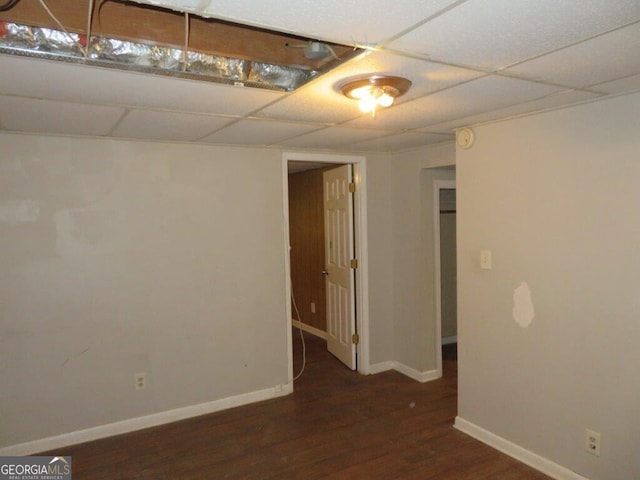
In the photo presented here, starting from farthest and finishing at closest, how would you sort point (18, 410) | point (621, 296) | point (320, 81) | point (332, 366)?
point (332, 366)
point (18, 410)
point (621, 296)
point (320, 81)

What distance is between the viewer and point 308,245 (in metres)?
Answer: 5.74

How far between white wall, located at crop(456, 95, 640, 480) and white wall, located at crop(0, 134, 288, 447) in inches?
66.7

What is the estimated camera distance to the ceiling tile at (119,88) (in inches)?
64.4

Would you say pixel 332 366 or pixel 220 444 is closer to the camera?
pixel 220 444

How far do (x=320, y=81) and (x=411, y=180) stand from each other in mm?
2387

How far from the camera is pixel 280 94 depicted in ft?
6.52

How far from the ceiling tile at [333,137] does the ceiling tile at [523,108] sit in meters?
0.44

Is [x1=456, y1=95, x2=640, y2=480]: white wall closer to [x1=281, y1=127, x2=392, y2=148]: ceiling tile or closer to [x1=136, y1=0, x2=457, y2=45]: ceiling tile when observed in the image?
[x1=281, y1=127, x2=392, y2=148]: ceiling tile

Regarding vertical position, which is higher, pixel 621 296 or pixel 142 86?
pixel 142 86

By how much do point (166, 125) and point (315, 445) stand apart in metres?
2.39

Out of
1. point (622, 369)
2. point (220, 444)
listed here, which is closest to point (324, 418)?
point (220, 444)

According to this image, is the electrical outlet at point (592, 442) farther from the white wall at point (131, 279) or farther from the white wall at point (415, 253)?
the white wall at point (131, 279)

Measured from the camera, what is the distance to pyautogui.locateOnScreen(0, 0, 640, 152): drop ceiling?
1.25 m

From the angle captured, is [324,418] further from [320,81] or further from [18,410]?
[320,81]
